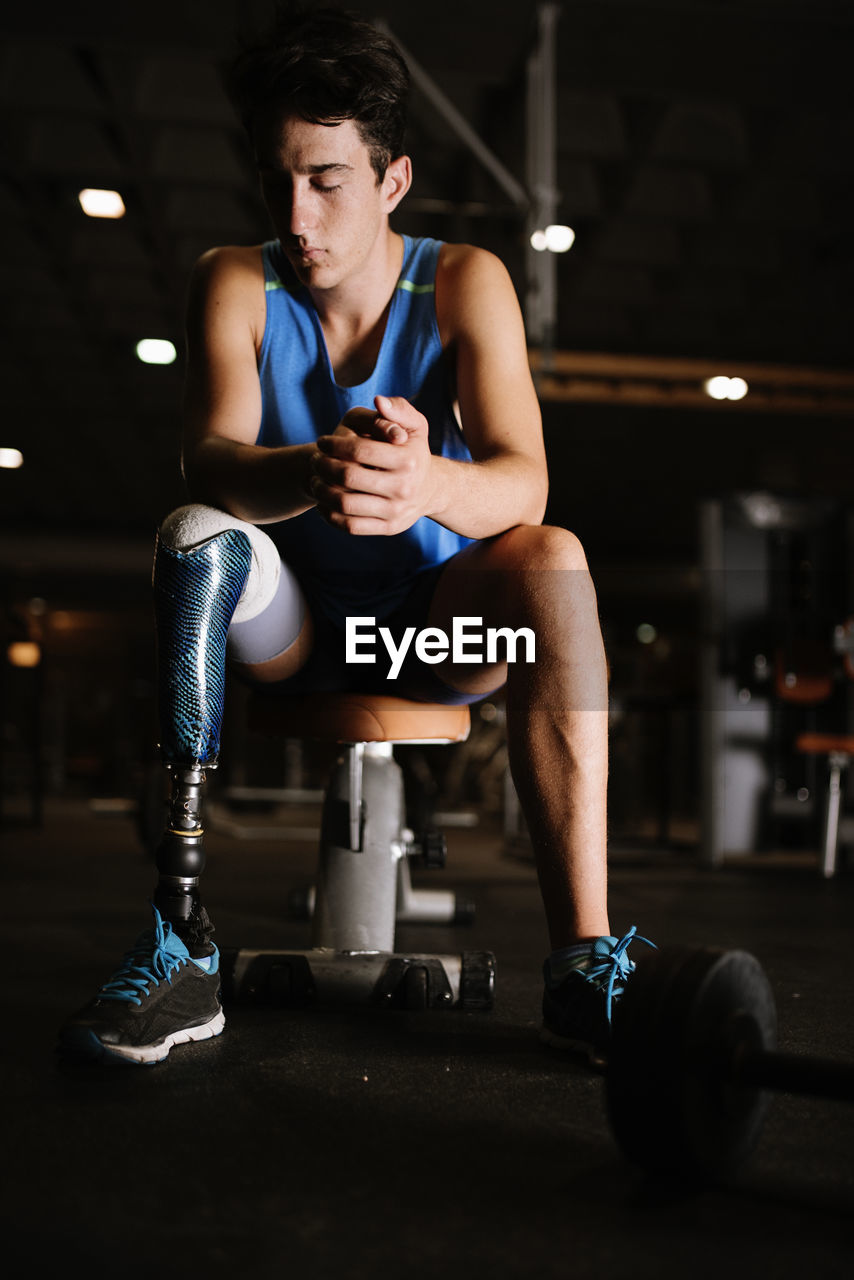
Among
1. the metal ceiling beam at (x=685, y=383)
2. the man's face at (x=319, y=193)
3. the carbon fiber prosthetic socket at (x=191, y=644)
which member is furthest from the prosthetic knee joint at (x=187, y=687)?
the metal ceiling beam at (x=685, y=383)

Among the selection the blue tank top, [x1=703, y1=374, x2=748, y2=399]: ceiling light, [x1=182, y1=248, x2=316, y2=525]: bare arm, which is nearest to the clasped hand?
[x1=182, y1=248, x2=316, y2=525]: bare arm

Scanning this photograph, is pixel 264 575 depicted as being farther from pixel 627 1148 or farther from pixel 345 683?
pixel 627 1148

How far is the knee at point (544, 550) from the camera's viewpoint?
1.08 m

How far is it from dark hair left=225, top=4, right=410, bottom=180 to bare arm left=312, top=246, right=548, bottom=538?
0.18 meters

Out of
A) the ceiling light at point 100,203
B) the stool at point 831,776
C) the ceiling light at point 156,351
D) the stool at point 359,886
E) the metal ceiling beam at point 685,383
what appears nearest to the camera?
the stool at point 359,886

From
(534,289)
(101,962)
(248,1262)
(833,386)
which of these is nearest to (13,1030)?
(101,962)

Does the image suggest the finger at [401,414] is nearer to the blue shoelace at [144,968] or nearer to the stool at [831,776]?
the blue shoelace at [144,968]

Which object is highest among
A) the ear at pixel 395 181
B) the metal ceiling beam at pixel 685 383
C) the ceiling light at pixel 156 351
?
the ceiling light at pixel 156 351

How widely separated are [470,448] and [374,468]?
0.37 meters

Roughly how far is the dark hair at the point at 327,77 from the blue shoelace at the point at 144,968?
0.83 m

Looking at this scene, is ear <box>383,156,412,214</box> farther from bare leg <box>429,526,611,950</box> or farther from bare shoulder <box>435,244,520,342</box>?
bare leg <box>429,526,611,950</box>

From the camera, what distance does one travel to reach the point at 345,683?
52.5 inches

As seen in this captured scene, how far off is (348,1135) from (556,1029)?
0.32 m

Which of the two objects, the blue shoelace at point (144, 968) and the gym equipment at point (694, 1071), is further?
the blue shoelace at point (144, 968)
